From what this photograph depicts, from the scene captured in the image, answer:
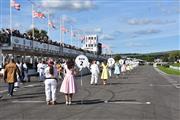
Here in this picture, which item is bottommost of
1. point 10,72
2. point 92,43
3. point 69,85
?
point 69,85

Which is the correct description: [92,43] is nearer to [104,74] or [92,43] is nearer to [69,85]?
[104,74]

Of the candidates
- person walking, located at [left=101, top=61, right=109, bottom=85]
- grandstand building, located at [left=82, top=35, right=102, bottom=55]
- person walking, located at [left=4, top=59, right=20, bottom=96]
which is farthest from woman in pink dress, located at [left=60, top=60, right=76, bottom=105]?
grandstand building, located at [left=82, top=35, right=102, bottom=55]

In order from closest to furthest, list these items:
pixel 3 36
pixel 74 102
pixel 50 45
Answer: pixel 74 102, pixel 3 36, pixel 50 45

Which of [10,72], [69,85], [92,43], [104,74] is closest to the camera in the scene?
[69,85]

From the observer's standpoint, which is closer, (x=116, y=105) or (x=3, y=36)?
(x=116, y=105)

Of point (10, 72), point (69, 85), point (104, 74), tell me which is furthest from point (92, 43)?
point (69, 85)

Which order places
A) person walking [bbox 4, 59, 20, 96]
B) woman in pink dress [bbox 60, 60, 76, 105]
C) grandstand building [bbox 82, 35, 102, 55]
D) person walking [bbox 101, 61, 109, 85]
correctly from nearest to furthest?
woman in pink dress [bbox 60, 60, 76, 105]
person walking [bbox 4, 59, 20, 96]
person walking [bbox 101, 61, 109, 85]
grandstand building [bbox 82, 35, 102, 55]

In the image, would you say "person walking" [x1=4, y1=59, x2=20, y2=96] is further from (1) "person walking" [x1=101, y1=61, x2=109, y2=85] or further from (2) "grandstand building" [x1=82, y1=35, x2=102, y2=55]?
(2) "grandstand building" [x1=82, y1=35, x2=102, y2=55]

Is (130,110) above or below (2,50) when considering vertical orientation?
below

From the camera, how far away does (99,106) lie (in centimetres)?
1623

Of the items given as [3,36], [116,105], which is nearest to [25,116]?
[116,105]

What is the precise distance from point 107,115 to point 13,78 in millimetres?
7871

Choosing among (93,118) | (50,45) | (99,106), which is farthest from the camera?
(50,45)

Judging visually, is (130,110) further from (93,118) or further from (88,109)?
(93,118)
